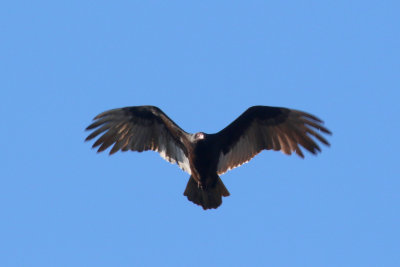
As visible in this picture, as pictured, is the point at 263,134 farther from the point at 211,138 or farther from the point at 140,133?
the point at 140,133

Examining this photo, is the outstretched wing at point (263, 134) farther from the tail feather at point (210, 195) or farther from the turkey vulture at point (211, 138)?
the tail feather at point (210, 195)

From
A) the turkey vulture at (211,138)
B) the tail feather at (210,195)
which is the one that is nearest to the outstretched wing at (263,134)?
the turkey vulture at (211,138)

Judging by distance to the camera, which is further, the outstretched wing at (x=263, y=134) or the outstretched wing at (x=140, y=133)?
the outstretched wing at (x=140, y=133)

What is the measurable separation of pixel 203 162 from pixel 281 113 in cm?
163

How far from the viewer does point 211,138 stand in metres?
10.8

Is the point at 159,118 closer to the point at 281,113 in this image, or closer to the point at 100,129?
the point at 100,129

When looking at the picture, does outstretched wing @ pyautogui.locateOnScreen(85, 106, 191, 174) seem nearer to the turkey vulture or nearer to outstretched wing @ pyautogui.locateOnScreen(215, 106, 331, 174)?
the turkey vulture

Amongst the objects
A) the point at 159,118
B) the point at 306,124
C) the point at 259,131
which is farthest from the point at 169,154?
the point at 306,124

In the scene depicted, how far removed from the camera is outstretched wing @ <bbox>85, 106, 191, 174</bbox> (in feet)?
37.4

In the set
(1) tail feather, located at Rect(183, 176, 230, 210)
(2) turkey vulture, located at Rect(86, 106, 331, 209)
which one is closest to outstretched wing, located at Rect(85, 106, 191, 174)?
(2) turkey vulture, located at Rect(86, 106, 331, 209)

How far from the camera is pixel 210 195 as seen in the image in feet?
36.3

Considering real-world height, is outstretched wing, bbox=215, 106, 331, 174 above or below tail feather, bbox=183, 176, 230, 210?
above

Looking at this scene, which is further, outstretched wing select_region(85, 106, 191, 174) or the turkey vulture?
outstretched wing select_region(85, 106, 191, 174)

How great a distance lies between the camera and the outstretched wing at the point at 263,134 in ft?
36.2
